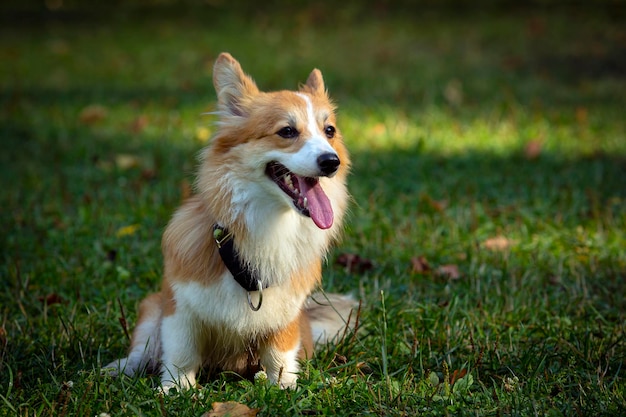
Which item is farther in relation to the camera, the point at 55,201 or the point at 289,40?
the point at 289,40

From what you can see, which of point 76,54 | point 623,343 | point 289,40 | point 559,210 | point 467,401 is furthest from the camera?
point 289,40

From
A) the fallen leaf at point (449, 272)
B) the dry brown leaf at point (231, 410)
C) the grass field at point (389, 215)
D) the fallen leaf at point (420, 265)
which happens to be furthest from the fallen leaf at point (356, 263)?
the dry brown leaf at point (231, 410)

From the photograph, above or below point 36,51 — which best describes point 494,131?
below

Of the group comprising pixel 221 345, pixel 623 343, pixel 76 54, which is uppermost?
pixel 76 54

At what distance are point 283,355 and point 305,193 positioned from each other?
70 centimetres

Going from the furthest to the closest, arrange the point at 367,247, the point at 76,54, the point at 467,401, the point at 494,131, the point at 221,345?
the point at 76,54
the point at 494,131
the point at 367,247
the point at 221,345
the point at 467,401

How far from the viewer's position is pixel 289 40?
11758 millimetres

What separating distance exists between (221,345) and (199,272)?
14.1 inches

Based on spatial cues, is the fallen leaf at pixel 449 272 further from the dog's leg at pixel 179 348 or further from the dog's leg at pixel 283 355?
the dog's leg at pixel 179 348

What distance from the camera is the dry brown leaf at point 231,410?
2607 millimetres

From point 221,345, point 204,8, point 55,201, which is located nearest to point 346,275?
point 221,345

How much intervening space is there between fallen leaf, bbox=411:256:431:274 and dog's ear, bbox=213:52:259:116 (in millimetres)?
1548

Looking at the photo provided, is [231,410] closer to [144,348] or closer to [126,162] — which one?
[144,348]

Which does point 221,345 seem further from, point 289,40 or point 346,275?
point 289,40
